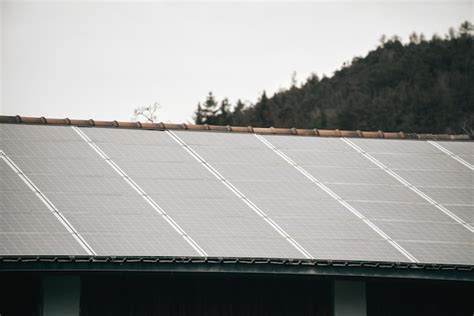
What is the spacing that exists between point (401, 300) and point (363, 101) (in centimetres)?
7217

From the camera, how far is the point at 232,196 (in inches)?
874

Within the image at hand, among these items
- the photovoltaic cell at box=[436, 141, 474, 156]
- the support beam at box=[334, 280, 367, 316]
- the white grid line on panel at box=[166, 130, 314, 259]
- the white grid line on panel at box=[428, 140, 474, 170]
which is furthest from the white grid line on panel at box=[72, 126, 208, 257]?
the photovoltaic cell at box=[436, 141, 474, 156]

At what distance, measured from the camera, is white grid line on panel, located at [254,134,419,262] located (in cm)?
2106

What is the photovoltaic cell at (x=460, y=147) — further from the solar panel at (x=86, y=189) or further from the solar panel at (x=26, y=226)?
the solar panel at (x=26, y=226)

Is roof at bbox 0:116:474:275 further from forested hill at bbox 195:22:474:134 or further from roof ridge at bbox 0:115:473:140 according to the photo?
forested hill at bbox 195:22:474:134

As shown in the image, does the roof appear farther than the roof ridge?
No

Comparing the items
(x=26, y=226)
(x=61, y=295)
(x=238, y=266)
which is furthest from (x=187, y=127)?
(x=61, y=295)

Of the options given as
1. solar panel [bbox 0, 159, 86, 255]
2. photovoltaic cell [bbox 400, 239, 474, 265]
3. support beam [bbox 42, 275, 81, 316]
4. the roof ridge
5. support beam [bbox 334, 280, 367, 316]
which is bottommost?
support beam [bbox 334, 280, 367, 316]

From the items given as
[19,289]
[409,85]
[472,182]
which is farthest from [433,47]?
[19,289]

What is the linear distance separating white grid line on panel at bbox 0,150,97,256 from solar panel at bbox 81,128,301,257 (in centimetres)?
212

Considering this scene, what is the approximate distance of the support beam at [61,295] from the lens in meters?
19.6

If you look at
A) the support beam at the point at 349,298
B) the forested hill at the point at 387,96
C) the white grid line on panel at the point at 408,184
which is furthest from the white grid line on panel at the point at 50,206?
the forested hill at the point at 387,96

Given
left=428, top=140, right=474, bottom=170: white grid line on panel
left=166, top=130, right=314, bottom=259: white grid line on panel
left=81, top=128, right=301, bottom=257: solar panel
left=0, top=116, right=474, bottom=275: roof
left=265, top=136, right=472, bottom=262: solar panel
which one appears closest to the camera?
left=0, top=116, right=474, bottom=275: roof

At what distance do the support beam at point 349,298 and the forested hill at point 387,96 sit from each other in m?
59.8
